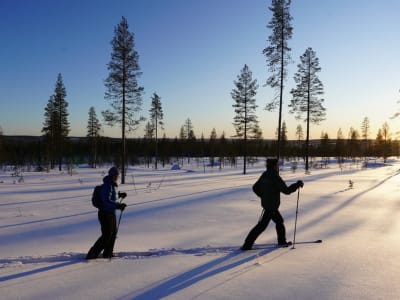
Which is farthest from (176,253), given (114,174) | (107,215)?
(114,174)

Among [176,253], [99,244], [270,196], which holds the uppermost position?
[270,196]

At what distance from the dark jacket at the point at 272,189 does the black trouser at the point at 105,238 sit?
9.54ft

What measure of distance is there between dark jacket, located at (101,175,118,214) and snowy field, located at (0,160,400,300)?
0.90 m

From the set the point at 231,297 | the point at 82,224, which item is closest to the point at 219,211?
the point at 82,224

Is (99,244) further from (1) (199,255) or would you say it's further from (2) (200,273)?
(2) (200,273)

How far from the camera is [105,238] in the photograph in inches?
214

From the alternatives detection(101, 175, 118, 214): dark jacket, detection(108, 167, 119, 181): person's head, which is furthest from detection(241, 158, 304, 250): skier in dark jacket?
detection(108, 167, 119, 181): person's head

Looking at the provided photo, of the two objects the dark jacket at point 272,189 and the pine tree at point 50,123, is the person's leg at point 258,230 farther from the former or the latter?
the pine tree at point 50,123

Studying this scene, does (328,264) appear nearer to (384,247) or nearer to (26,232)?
(384,247)

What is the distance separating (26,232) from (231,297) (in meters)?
5.93

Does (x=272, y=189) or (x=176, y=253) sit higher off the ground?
(x=272, y=189)

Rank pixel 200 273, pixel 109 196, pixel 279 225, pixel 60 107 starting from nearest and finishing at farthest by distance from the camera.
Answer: pixel 200 273 → pixel 109 196 → pixel 279 225 → pixel 60 107

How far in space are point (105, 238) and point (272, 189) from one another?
320 centimetres

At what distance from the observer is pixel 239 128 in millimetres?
31906
